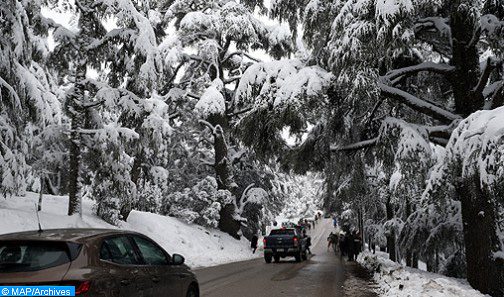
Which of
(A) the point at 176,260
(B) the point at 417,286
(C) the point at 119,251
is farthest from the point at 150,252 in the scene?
(B) the point at 417,286

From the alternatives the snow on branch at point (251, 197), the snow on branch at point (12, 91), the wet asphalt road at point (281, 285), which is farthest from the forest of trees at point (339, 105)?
the snow on branch at point (251, 197)

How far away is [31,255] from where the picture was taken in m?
4.55

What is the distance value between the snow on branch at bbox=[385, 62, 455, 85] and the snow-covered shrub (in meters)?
17.8

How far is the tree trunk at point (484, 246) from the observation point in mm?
9859

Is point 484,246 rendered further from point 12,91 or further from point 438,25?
point 12,91

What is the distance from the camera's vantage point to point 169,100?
28484 mm

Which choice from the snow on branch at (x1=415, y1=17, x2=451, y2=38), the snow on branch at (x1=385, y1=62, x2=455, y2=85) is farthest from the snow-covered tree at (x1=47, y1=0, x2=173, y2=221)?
the snow on branch at (x1=415, y1=17, x2=451, y2=38)

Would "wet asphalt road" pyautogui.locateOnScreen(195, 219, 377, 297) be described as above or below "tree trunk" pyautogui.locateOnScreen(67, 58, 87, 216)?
below

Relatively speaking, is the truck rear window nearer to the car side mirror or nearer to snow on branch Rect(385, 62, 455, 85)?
snow on branch Rect(385, 62, 455, 85)

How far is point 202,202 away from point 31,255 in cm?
2556

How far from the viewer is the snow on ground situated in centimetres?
1416

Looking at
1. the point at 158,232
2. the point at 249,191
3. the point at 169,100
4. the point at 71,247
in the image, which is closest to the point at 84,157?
the point at 158,232

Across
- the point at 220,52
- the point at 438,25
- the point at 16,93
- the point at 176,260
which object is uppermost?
the point at 220,52

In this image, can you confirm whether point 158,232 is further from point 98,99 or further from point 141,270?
point 141,270
